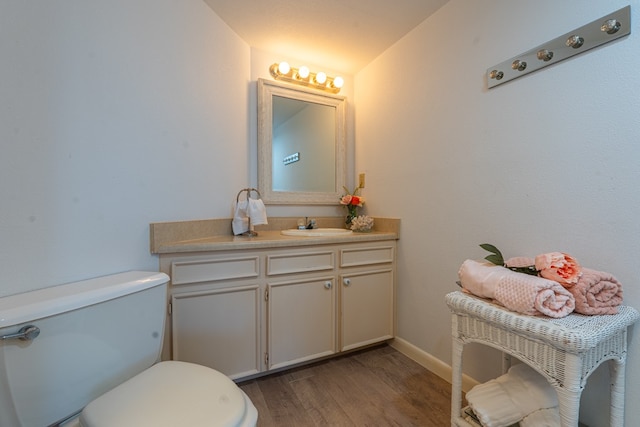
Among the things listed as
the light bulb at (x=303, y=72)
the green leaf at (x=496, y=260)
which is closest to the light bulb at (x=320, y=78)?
the light bulb at (x=303, y=72)

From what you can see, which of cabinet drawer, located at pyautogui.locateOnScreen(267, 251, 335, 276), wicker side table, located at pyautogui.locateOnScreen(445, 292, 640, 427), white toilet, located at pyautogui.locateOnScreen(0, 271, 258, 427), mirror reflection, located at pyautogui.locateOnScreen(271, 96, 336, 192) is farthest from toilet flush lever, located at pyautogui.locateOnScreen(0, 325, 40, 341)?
mirror reflection, located at pyautogui.locateOnScreen(271, 96, 336, 192)

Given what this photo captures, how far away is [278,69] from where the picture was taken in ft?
6.64

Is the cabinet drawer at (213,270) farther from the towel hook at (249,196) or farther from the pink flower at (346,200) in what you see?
the pink flower at (346,200)

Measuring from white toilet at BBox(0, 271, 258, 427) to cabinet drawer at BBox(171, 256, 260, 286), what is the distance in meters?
0.32

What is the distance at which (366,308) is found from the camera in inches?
72.8

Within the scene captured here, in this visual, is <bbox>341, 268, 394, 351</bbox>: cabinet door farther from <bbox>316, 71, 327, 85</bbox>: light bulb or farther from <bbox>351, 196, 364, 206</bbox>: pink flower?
<bbox>316, 71, 327, 85</bbox>: light bulb

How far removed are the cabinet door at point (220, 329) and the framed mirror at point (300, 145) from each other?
81 cm

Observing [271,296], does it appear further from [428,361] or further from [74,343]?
[428,361]

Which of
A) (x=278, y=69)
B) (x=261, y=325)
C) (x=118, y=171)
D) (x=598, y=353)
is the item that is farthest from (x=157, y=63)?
(x=598, y=353)

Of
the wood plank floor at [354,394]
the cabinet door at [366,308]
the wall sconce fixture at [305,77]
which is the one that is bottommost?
the wood plank floor at [354,394]

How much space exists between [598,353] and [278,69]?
2246 mm

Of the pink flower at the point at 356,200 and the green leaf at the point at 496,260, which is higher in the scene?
the pink flower at the point at 356,200

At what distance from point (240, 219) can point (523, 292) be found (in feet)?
4.79

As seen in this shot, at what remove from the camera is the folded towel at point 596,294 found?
848mm
